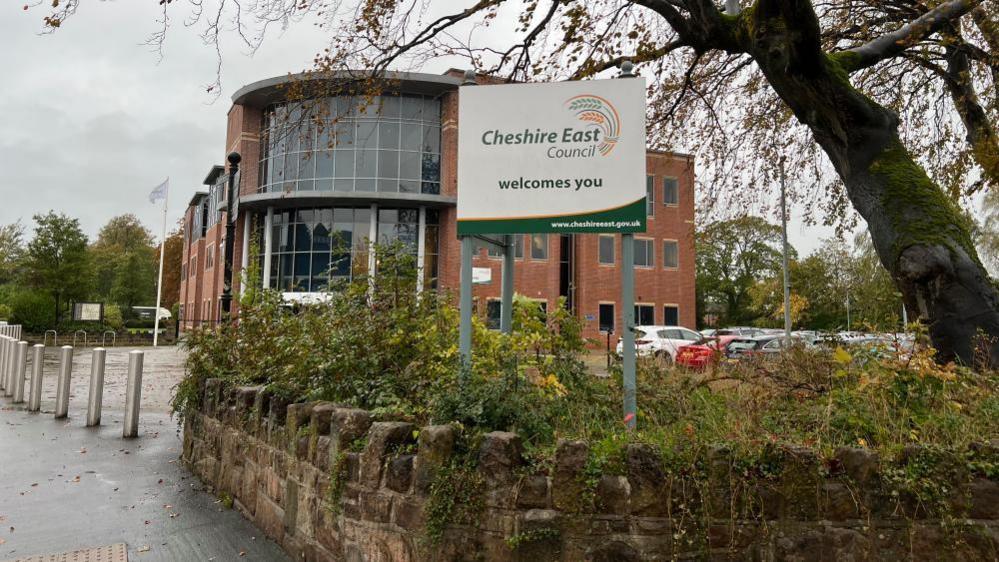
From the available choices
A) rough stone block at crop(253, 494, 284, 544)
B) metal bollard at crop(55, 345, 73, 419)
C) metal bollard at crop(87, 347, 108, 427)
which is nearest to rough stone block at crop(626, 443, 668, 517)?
rough stone block at crop(253, 494, 284, 544)

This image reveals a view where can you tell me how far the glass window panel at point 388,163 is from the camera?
3575 centimetres

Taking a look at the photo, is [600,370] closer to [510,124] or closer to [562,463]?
[510,124]

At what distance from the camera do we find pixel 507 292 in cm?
645

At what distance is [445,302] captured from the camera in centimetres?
621

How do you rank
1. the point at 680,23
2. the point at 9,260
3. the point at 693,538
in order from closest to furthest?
the point at 693,538, the point at 680,23, the point at 9,260

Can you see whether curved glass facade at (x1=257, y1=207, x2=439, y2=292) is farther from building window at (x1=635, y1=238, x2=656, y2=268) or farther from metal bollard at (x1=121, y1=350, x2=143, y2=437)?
metal bollard at (x1=121, y1=350, x2=143, y2=437)

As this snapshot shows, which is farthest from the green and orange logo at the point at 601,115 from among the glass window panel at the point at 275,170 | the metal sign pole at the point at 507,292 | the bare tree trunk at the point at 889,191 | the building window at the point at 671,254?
the building window at the point at 671,254

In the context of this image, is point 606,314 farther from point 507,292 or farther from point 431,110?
point 507,292

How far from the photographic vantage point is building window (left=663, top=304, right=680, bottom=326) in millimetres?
43250

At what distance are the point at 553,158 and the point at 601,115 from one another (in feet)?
1.68

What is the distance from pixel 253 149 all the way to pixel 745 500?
3964 centimetres

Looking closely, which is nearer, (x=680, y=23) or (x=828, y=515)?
(x=828, y=515)

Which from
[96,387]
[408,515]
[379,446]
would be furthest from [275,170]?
[408,515]

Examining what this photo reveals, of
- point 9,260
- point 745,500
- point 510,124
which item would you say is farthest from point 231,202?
point 9,260
